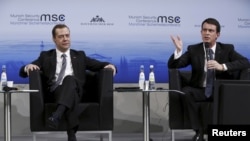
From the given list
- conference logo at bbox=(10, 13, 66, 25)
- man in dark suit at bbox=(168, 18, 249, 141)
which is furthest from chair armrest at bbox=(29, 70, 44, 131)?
conference logo at bbox=(10, 13, 66, 25)

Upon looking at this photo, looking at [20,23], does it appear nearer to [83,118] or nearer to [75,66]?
[75,66]

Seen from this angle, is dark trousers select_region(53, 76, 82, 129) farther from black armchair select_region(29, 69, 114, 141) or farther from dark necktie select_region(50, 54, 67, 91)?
dark necktie select_region(50, 54, 67, 91)

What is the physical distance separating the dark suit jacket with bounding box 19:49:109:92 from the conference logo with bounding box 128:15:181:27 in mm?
1184

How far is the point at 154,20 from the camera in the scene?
5199mm

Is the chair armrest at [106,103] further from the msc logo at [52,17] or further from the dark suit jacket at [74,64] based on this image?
the msc logo at [52,17]

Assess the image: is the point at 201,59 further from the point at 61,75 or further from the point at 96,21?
the point at 96,21

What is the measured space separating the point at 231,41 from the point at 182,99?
183 cm

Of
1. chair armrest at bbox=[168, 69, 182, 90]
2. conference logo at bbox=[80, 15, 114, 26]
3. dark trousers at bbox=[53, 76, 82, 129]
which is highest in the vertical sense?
conference logo at bbox=[80, 15, 114, 26]

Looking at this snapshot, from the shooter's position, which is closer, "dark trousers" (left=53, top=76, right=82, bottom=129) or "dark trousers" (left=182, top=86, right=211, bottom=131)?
"dark trousers" (left=53, top=76, right=82, bottom=129)

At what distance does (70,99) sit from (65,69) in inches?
24.9

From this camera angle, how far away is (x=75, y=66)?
13.6ft

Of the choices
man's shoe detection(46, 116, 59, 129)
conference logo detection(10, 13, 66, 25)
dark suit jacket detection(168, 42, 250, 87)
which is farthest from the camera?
conference logo detection(10, 13, 66, 25)

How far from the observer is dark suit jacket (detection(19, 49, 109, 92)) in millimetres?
4055

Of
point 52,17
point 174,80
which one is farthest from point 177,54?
point 52,17
